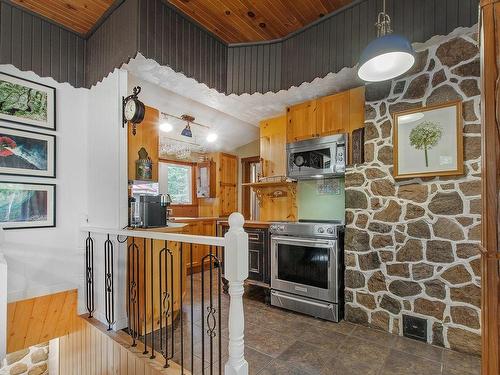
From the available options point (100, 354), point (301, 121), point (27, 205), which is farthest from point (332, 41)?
point (100, 354)

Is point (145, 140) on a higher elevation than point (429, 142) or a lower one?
higher

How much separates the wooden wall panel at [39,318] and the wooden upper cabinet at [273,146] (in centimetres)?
277

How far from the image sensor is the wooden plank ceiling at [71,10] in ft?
7.58

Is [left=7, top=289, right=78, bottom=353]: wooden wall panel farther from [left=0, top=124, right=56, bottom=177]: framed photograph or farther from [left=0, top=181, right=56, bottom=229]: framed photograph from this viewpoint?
[left=0, top=124, right=56, bottom=177]: framed photograph

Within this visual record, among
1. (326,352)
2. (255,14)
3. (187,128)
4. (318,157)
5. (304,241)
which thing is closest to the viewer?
(326,352)

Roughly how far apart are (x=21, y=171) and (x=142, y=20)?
5.72 feet

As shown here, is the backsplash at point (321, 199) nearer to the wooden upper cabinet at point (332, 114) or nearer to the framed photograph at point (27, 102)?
the wooden upper cabinet at point (332, 114)

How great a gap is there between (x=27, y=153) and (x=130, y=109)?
1.09 metres

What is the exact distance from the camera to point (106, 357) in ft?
7.66

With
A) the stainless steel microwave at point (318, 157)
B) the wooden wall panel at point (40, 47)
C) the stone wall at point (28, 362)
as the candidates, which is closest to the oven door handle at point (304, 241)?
the stainless steel microwave at point (318, 157)

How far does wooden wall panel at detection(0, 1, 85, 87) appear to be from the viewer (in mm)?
2301

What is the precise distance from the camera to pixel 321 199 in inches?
139

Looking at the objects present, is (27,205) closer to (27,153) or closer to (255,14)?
(27,153)

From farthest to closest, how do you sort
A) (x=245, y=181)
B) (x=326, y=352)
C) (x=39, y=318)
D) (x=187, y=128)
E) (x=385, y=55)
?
1. (x=245, y=181)
2. (x=187, y=128)
3. (x=39, y=318)
4. (x=326, y=352)
5. (x=385, y=55)
